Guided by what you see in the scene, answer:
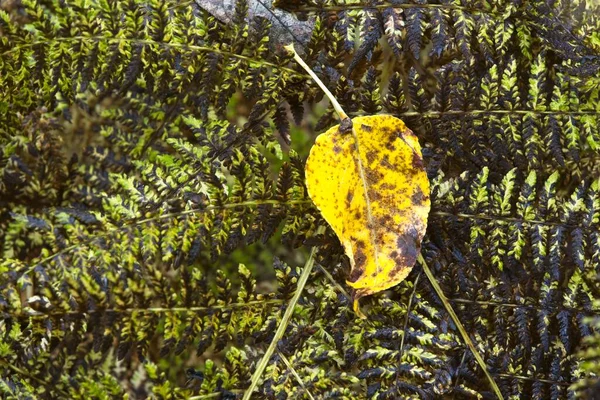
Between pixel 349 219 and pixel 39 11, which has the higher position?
pixel 39 11

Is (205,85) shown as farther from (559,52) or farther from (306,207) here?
(559,52)

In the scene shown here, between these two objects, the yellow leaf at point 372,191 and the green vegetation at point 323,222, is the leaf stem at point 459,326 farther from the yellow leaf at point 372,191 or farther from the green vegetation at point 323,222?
the yellow leaf at point 372,191

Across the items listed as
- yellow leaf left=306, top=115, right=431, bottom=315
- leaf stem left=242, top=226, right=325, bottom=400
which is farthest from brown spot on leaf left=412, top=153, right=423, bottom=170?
leaf stem left=242, top=226, right=325, bottom=400

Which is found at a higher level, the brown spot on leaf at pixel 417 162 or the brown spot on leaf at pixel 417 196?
the brown spot on leaf at pixel 417 162

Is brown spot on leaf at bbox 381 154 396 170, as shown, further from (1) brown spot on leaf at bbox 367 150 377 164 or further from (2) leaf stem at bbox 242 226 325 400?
(2) leaf stem at bbox 242 226 325 400

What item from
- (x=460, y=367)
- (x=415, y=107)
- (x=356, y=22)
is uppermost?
(x=356, y=22)

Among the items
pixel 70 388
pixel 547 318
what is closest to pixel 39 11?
pixel 70 388

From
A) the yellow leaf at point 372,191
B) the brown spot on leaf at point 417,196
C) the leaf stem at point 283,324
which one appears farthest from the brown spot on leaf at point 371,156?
the leaf stem at point 283,324

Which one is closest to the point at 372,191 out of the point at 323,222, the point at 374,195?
the point at 374,195
